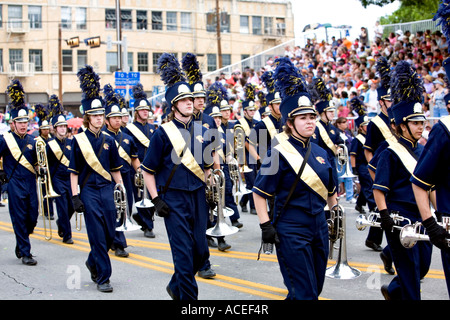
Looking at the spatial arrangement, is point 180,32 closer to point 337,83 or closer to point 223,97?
point 337,83

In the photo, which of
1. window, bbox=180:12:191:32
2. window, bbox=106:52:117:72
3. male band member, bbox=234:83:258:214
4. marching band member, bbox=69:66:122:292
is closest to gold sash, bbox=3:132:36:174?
marching band member, bbox=69:66:122:292

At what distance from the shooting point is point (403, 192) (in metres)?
6.40

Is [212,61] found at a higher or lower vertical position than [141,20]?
lower

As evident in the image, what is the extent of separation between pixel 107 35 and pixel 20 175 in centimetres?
4588

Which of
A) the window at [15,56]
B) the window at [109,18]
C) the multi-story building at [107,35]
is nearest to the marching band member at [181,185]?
the multi-story building at [107,35]

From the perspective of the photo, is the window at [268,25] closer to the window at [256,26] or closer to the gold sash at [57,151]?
the window at [256,26]

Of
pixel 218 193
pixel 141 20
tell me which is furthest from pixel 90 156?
pixel 141 20

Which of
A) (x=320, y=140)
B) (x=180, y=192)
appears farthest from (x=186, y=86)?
(x=320, y=140)

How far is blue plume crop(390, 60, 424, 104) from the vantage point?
675 centimetres

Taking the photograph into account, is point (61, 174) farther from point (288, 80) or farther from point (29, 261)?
point (288, 80)

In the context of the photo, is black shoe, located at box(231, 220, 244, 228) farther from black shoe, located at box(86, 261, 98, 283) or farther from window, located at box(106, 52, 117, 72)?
window, located at box(106, 52, 117, 72)

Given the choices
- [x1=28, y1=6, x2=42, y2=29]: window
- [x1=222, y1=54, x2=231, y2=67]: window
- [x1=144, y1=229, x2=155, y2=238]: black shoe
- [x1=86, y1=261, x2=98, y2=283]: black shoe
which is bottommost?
[x1=86, y1=261, x2=98, y2=283]: black shoe

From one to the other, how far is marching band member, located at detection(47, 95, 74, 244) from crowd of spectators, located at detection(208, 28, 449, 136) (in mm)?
6965

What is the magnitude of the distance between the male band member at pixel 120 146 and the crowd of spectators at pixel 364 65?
6.08 m
